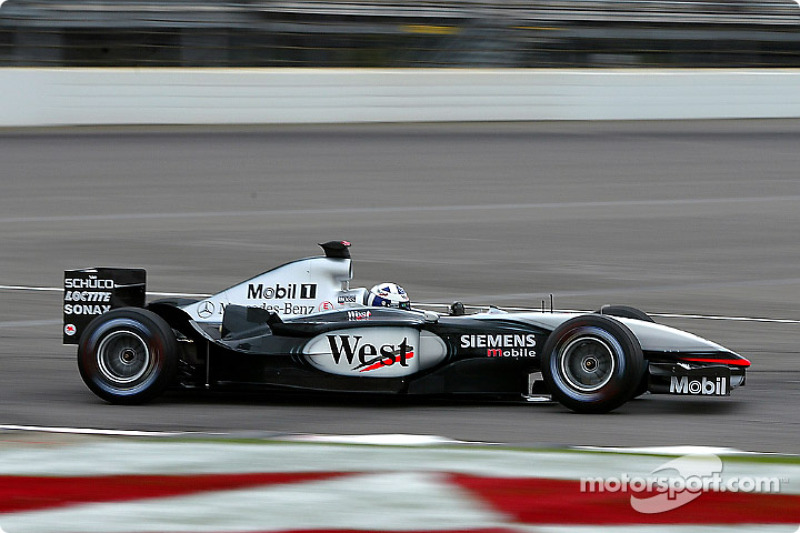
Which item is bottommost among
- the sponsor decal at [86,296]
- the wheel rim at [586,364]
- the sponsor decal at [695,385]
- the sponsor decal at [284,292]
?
the sponsor decal at [695,385]

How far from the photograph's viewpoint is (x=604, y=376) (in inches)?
258

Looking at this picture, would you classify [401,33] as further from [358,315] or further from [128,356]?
[128,356]

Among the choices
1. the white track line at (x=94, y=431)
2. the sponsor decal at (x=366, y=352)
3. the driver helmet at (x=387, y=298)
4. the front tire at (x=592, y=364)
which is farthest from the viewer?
the driver helmet at (x=387, y=298)

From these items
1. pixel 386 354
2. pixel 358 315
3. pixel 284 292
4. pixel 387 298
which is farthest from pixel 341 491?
pixel 284 292

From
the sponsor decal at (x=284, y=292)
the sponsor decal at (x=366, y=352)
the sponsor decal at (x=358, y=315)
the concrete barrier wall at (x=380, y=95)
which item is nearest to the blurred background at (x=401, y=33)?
the concrete barrier wall at (x=380, y=95)

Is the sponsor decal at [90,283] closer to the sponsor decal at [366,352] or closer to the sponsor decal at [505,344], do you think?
the sponsor decal at [366,352]

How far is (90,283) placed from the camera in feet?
24.2

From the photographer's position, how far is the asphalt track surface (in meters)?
6.75

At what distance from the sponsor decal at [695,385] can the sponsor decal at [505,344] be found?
74 cm

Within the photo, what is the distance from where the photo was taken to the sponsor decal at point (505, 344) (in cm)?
682

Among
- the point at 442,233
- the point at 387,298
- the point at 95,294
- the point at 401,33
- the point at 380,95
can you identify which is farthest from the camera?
the point at 401,33

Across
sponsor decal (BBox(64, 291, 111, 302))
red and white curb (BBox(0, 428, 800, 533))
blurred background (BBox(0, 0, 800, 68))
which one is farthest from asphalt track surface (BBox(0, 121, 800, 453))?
blurred background (BBox(0, 0, 800, 68))

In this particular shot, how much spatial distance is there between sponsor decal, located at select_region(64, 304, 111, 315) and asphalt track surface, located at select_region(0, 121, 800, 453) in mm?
456

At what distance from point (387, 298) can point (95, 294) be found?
1.67 m
